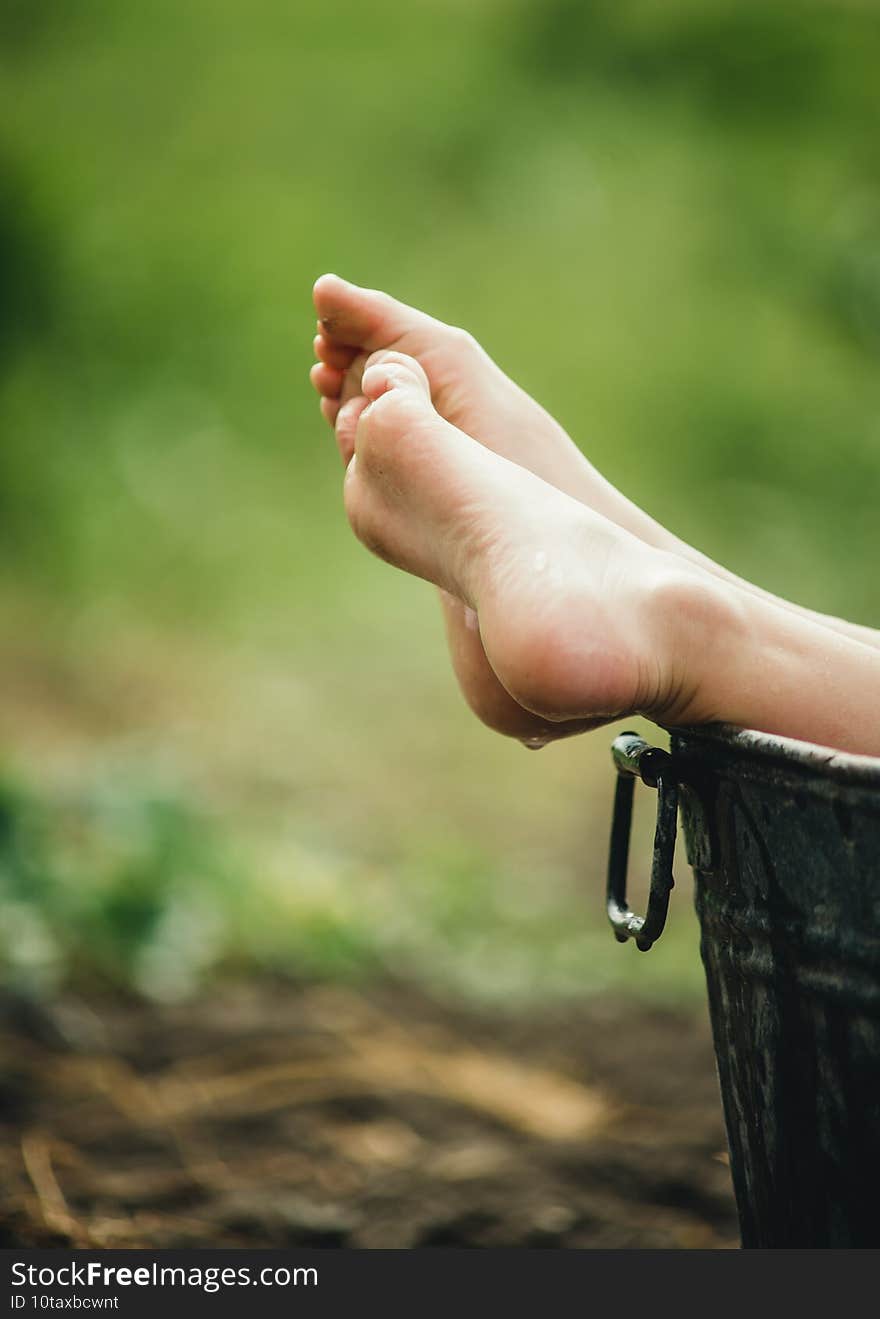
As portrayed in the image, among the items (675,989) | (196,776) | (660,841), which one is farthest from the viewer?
(196,776)

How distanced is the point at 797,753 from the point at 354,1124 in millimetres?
1312

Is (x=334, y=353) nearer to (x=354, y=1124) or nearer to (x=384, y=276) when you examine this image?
(x=354, y=1124)

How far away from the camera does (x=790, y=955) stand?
32.8 inches

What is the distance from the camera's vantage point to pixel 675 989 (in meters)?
2.48

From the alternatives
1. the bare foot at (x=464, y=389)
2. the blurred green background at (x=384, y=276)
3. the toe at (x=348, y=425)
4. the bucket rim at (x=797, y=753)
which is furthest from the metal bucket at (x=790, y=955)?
the blurred green background at (x=384, y=276)

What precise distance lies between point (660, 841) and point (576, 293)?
15.3 feet

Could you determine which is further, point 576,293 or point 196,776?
point 576,293

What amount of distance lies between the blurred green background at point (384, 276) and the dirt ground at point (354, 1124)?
202 centimetres

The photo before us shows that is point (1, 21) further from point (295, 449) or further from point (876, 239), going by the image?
point (876, 239)

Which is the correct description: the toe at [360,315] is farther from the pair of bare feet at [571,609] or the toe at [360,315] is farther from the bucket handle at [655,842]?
the bucket handle at [655,842]

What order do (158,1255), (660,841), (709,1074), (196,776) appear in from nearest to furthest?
1. (660,841)
2. (158,1255)
3. (709,1074)
4. (196,776)

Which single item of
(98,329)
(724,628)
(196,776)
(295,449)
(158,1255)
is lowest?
(158,1255)

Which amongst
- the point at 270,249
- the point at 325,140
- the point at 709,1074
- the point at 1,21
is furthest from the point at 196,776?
the point at 1,21

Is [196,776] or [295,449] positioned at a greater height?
[295,449]
